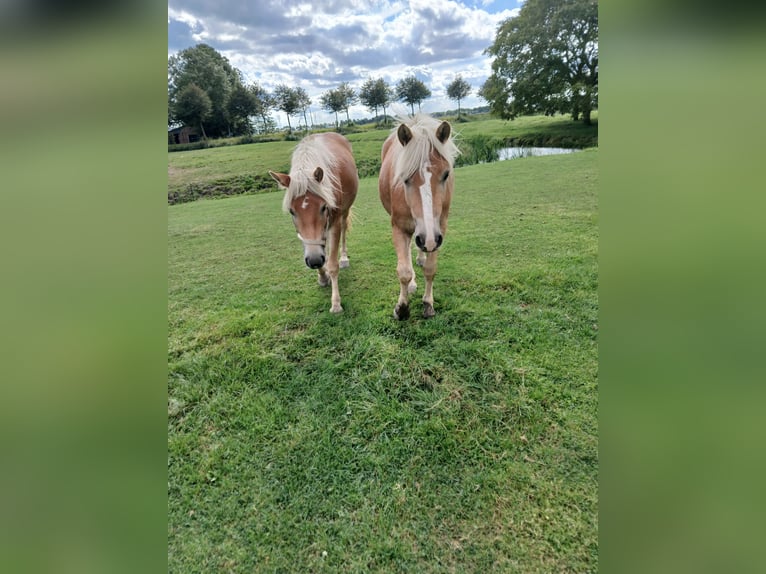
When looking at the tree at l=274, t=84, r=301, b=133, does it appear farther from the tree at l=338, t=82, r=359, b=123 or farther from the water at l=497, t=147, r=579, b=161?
the water at l=497, t=147, r=579, b=161

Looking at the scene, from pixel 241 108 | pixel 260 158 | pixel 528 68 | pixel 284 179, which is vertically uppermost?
pixel 528 68

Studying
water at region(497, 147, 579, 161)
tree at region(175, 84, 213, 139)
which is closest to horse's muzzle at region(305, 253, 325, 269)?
tree at region(175, 84, 213, 139)


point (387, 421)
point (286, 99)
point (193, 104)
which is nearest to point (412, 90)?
point (286, 99)

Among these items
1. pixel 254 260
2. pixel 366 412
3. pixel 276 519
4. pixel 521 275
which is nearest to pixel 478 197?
pixel 521 275

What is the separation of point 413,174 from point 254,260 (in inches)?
149

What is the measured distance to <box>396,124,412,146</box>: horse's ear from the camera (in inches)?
96.0

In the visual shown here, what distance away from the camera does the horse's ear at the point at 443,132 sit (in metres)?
2.42

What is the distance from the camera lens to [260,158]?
386 inches

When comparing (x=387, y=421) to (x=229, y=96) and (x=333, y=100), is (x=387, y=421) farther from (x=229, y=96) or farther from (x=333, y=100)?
(x=333, y=100)

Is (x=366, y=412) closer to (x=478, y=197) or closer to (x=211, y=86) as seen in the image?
(x=211, y=86)

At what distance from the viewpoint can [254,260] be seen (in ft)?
17.5

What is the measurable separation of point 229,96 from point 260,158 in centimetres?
480

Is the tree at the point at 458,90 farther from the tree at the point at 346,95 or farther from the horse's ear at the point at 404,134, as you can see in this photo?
the horse's ear at the point at 404,134

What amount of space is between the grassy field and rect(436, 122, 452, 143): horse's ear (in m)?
5.18
